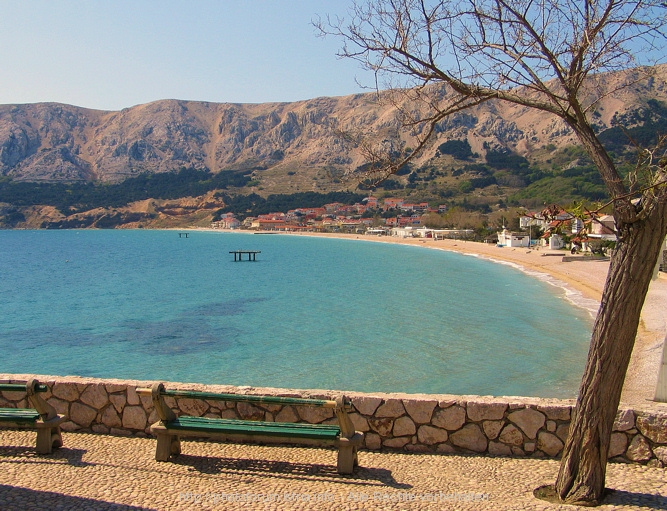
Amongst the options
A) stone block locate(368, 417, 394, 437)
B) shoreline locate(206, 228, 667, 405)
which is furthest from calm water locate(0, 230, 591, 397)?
stone block locate(368, 417, 394, 437)

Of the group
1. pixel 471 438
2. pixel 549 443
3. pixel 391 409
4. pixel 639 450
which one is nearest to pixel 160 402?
pixel 391 409

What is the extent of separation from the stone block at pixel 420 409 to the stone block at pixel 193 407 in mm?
2190

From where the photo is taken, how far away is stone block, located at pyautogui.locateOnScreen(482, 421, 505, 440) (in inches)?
224

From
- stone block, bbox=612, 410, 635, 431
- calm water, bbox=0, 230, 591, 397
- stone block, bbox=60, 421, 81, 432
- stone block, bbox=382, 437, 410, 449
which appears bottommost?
calm water, bbox=0, 230, 591, 397

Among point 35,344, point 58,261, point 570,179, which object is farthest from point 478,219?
point 35,344

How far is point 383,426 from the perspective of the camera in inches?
231

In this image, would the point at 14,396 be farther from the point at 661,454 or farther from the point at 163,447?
the point at 661,454

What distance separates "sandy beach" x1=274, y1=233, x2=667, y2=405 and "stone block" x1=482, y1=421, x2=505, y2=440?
136cm

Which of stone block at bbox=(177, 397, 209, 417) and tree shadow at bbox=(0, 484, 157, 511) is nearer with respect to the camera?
tree shadow at bbox=(0, 484, 157, 511)

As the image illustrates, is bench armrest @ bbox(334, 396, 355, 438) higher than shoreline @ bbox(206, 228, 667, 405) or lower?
higher

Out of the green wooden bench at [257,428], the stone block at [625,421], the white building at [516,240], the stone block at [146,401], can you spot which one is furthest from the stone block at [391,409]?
the white building at [516,240]

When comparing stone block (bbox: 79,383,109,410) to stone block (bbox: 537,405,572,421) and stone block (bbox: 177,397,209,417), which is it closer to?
stone block (bbox: 177,397,209,417)

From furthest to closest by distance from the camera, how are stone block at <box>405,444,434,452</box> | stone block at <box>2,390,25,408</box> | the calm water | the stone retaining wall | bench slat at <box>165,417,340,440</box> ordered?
the calm water → stone block at <box>2,390,25,408</box> → stone block at <box>405,444,434,452</box> → the stone retaining wall → bench slat at <box>165,417,340,440</box>

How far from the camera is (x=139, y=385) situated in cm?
624
